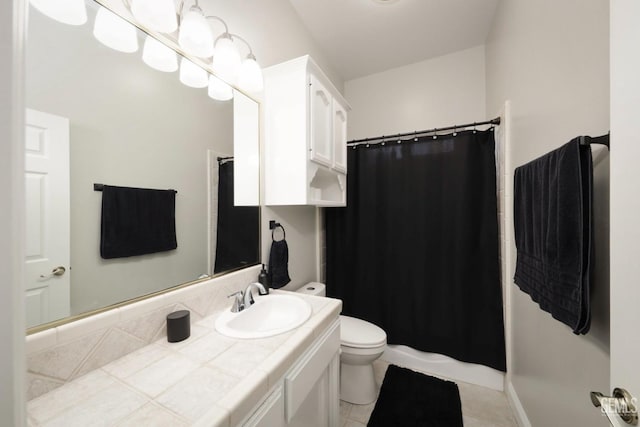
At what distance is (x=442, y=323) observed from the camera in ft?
5.98

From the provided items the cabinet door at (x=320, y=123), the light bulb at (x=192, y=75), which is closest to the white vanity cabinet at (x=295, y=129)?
the cabinet door at (x=320, y=123)

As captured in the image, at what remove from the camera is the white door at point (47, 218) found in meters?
0.63

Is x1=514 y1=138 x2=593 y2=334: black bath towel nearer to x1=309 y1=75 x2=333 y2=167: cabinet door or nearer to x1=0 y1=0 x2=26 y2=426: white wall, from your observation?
x1=309 y1=75 x2=333 y2=167: cabinet door

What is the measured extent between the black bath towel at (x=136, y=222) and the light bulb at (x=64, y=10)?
1.60ft

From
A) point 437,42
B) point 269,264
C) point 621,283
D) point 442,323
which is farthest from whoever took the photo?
point 437,42

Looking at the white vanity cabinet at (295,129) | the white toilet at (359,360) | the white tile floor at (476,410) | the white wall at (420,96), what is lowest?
the white tile floor at (476,410)

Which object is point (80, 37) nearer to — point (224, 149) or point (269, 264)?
point (224, 149)

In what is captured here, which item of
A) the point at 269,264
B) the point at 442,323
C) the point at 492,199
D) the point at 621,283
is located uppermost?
the point at 492,199

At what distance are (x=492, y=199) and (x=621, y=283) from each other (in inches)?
53.6

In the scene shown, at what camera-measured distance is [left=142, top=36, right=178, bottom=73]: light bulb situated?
90cm

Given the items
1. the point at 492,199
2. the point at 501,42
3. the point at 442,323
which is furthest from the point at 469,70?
the point at 442,323

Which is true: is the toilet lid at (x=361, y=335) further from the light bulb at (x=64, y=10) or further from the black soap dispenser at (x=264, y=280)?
the light bulb at (x=64, y=10)

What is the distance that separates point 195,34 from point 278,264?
118cm

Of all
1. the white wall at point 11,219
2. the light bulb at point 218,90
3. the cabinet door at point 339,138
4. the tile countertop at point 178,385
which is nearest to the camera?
the white wall at point 11,219
